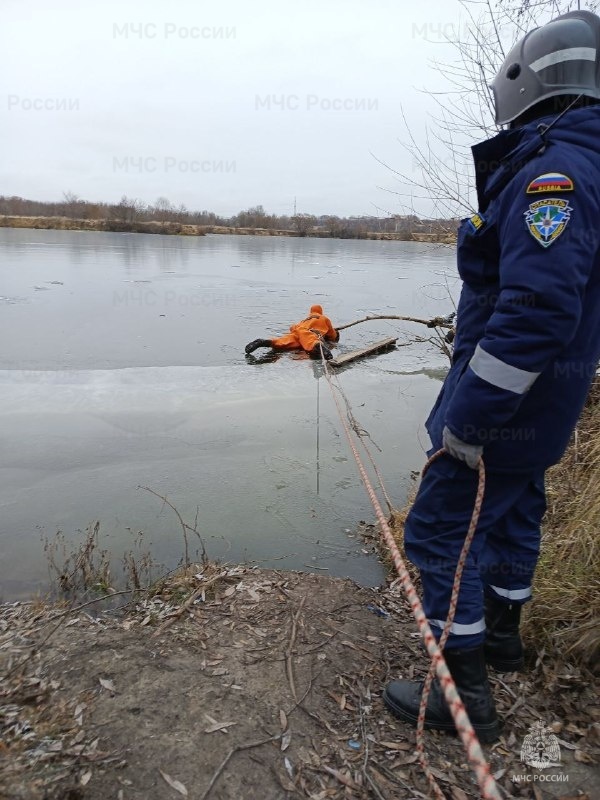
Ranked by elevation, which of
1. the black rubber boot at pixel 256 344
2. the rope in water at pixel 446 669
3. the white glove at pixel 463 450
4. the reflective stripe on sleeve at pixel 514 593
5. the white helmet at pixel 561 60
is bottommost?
the black rubber boot at pixel 256 344

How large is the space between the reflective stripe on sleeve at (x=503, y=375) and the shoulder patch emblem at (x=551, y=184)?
1.66 feet

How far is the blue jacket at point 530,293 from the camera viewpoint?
1605 mm

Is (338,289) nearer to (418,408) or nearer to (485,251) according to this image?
(418,408)

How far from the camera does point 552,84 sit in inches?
72.7

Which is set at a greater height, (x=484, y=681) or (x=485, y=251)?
(x=485, y=251)

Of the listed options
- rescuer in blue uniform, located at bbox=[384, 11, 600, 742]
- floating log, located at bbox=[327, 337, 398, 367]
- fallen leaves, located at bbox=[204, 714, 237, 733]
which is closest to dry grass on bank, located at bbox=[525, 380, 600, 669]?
rescuer in blue uniform, located at bbox=[384, 11, 600, 742]

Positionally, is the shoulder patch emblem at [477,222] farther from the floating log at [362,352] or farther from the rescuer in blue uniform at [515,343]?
the floating log at [362,352]

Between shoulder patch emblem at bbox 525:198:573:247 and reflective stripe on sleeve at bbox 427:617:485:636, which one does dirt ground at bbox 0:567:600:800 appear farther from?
shoulder patch emblem at bbox 525:198:573:247

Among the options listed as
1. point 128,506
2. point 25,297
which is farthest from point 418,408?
point 25,297

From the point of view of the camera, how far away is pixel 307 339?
1051 centimetres

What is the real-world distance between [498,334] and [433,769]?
5.28 feet

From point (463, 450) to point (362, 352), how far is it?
8689 millimetres

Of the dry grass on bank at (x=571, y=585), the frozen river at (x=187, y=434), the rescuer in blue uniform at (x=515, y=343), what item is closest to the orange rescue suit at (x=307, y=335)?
the frozen river at (x=187, y=434)

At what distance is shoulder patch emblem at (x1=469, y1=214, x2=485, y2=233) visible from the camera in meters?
1.85
